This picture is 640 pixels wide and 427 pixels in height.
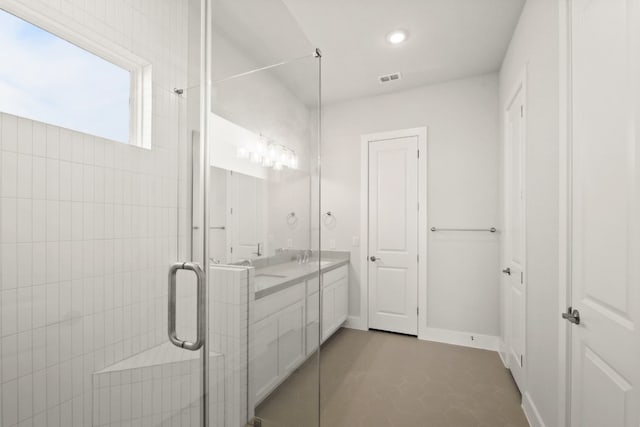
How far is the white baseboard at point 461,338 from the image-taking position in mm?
2936

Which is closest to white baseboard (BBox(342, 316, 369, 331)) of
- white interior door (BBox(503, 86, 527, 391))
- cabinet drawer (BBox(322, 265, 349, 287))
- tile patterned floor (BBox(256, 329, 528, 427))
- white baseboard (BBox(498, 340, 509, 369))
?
tile patterned floor (BBox(256, 329, 528, 427))

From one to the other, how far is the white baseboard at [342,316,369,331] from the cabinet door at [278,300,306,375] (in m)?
2.17

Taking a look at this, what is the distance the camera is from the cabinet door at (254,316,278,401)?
1.13 metres

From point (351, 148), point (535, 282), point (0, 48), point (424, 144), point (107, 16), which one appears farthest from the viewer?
point (351, 148)

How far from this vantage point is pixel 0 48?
69 cm

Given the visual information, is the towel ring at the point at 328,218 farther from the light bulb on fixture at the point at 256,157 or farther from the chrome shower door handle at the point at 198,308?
the chrome shower door handle at the point at 198,308

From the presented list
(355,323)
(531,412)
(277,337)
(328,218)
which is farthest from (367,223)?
(277,337)

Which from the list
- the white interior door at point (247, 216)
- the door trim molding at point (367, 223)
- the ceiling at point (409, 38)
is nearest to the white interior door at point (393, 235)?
the door trim molding at point (367, 223)

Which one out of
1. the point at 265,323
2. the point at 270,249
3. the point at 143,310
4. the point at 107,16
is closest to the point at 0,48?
the point at 107,16

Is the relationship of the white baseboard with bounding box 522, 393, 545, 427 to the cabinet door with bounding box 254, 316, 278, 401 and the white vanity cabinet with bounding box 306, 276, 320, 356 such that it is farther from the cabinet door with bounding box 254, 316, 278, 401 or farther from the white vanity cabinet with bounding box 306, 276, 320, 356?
the cabinet door with bounding box 254, 316, 278, 401

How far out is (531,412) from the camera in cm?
181

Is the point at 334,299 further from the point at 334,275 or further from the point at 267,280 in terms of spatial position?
the point at 267,280

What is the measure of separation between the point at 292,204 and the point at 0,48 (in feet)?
3.27

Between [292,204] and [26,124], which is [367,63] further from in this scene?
[26,124]
